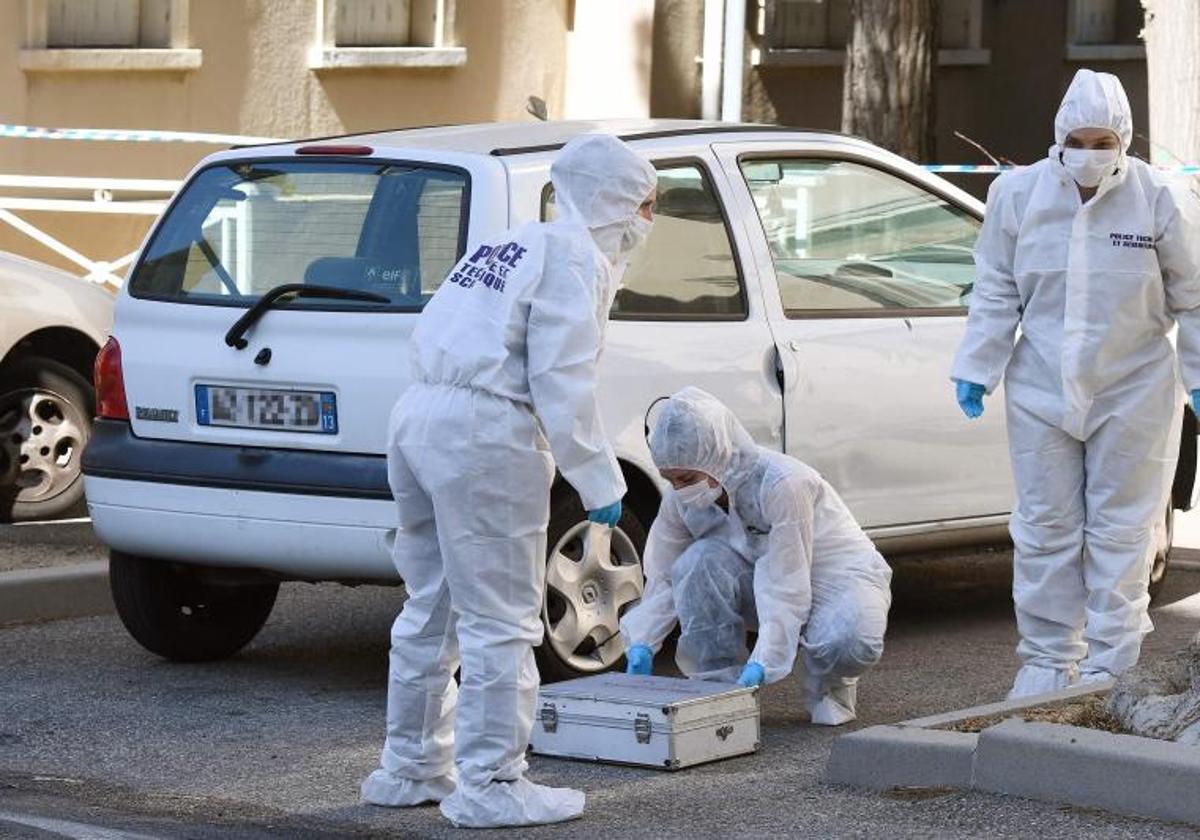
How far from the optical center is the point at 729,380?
318 inches

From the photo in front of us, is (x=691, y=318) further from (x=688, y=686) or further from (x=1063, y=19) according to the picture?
(x=1063, y=19)

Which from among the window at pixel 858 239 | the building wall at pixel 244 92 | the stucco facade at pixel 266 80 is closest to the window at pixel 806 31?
the stucco facade at pixel 266 80

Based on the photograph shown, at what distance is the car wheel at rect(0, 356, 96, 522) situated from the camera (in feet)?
36.8

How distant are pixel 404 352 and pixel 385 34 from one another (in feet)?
39.0

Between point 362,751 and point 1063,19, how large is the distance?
1604 centimetres

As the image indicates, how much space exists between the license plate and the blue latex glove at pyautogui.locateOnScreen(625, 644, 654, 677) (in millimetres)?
1070

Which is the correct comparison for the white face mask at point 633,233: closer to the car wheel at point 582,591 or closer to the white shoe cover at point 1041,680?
the car wheel at point 582,591

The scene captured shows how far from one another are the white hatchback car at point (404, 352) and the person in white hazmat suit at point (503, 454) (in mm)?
1190

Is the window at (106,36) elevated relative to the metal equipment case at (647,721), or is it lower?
elevated

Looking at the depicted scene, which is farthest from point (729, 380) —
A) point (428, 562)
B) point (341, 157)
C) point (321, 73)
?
point (321, 73)

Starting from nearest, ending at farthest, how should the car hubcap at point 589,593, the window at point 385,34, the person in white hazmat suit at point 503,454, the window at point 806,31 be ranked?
the person in white hazmat suit at point 503,454, the car hubcap at point 589,593, the window at point 385,34, the window at point 806,31

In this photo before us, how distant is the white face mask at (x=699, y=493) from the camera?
729 cm

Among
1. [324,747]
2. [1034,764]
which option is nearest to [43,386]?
[324,747]

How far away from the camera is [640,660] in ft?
24.3
